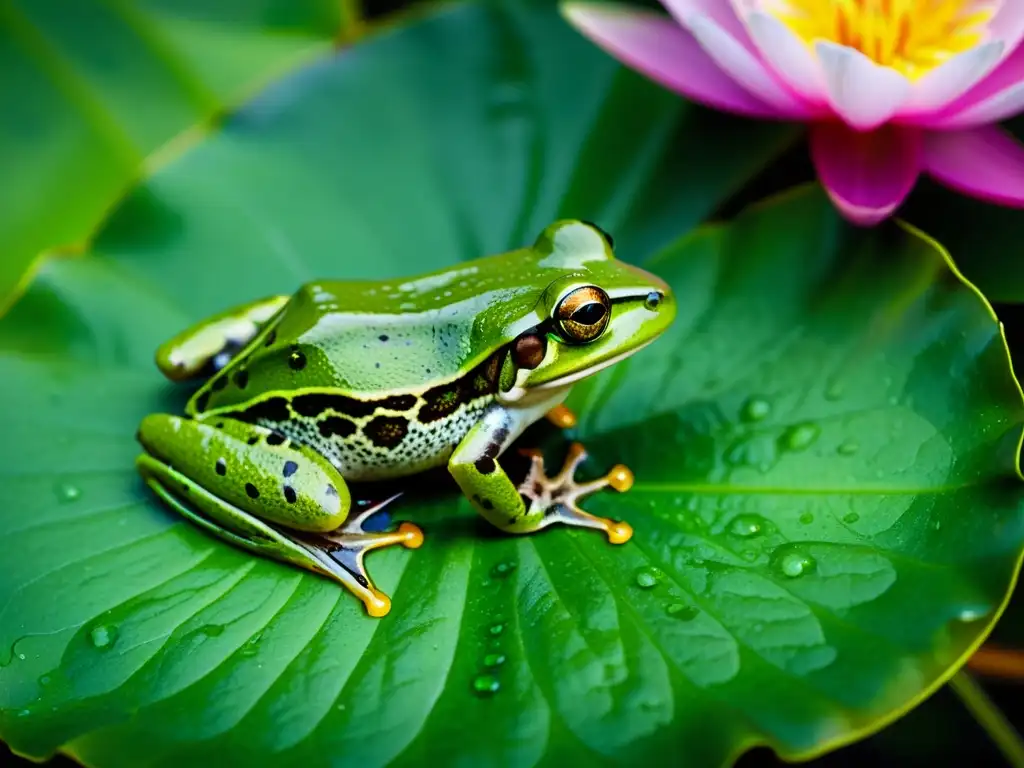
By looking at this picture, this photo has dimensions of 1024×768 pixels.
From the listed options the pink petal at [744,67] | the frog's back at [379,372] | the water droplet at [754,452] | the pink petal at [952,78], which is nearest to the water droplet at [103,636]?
the frog's back at [379,372]

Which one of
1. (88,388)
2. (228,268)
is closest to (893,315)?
(228,268)

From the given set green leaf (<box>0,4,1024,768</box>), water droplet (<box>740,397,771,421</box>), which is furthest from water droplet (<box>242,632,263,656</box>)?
water droplet (<box>740,397,771,421</box>)

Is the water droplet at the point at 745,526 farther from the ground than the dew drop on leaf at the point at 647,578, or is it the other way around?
the dew drop on leaf at the point at 647,578

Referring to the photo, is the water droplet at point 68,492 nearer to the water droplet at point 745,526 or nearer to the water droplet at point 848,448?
the water droplet at point 745,526

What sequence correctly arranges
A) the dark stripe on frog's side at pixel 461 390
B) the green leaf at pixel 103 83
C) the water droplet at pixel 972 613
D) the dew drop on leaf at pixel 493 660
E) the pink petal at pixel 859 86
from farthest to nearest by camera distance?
the green leaf at pixel 103 83 < the dark stripe on frog's side at pixel 461 390 < the pink petal at pixel 859 86 < the dew drop on leaf at pixel 493 660 < the water droplet at pixel 972 613

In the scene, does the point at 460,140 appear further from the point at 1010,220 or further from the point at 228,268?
the point at 1010,220

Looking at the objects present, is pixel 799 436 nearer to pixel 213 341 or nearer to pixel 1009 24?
pixel 1009 24
